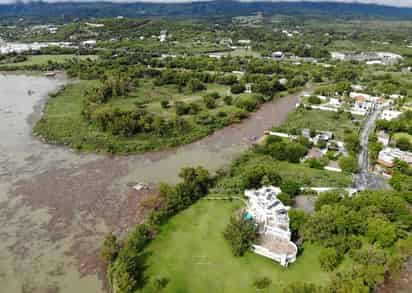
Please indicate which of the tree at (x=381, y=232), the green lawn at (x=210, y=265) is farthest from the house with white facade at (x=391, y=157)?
the green lawn at (x=210, y=265)

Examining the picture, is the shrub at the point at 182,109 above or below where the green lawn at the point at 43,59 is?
below

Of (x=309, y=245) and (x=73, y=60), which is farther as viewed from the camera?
(x=73, y=60)

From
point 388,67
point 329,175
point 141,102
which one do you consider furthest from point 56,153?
point 388,67

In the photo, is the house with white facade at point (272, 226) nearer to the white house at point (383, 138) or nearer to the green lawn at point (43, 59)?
the white house at point (383, 138)

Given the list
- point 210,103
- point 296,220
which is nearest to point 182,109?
point 210,103

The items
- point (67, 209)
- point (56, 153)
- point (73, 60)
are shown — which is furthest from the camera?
point (73, 60)

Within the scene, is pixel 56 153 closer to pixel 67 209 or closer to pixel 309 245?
pixel 67 209
